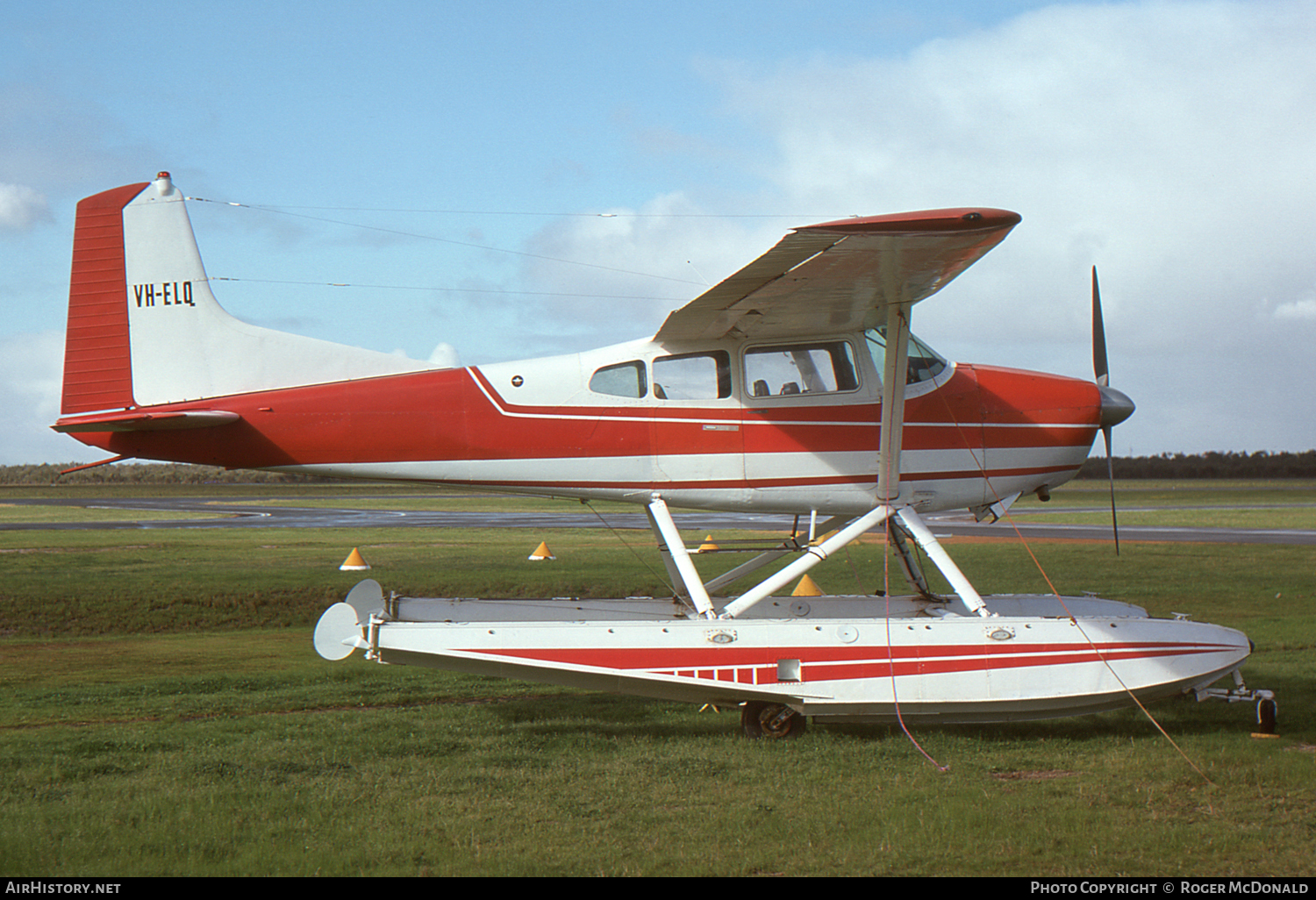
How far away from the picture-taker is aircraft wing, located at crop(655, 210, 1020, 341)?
22.6ft

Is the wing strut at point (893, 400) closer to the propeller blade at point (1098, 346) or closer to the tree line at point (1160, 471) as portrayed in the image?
the propeller blade at point (1098, 346)

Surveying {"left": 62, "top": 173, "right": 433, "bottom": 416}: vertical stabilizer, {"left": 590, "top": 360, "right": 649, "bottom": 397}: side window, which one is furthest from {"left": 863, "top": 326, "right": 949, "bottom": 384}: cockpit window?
{"left": 62, "top": 173, "right": 433, "bottom": 416}: vertical stabilizer

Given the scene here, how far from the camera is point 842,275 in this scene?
7.82 meters

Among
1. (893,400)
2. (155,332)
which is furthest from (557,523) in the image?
(893,400)

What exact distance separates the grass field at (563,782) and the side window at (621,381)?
9.59 feet

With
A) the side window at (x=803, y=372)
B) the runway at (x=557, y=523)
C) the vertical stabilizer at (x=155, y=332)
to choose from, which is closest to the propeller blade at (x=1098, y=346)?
the side window at (x=803, y=372)

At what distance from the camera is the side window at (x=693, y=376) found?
8.96 meters

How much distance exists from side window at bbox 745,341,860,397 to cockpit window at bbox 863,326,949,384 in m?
0.23

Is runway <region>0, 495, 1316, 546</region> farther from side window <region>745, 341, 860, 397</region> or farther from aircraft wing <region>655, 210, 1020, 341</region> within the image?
aircraft wing <region>655, 210, 1020, 341</region>

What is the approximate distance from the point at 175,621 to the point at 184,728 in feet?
29.5

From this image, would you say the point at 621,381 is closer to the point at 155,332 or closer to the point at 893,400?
the point at 893,400

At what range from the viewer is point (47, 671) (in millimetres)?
11742

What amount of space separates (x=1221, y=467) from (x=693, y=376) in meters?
106

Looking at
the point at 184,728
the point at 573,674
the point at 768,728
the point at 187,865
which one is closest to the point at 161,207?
the point at 184,728
